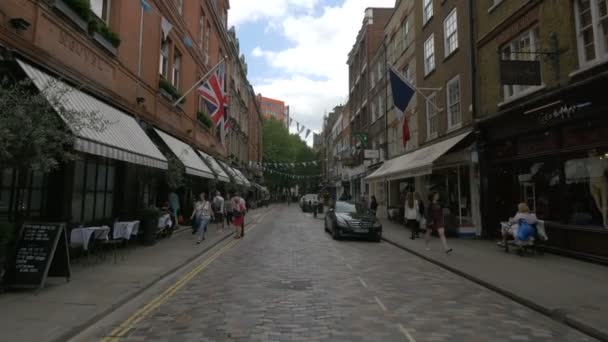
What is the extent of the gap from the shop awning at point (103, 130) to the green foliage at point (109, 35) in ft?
6.50

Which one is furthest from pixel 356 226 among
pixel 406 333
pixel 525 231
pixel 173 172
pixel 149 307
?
pixel 406 333

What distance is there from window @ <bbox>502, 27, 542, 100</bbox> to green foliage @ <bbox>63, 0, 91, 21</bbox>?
1184 centimetres

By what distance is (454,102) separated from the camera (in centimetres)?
1712

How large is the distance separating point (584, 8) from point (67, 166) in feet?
45.9

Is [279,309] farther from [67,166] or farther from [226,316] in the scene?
[67,166]

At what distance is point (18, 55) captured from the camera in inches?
293

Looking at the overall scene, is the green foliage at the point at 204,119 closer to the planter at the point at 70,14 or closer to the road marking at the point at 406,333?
the planter at the point at 70,14

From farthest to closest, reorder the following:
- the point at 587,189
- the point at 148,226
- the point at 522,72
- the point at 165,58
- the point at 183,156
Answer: the point at 165,58 → the point at 183,156 → the point at 148,226 → the point at 522,72 → the point at 587,189

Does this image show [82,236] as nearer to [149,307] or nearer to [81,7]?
[149,307]

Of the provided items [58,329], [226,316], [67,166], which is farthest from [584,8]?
[67,166]

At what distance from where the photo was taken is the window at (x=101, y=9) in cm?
1109

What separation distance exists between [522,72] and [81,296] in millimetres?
12047

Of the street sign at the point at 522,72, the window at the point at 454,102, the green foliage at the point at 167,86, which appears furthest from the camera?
the window at the point at 454,102

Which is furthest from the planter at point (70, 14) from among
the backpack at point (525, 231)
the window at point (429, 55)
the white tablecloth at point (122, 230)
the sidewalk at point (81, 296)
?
the window at point (429, 55)
